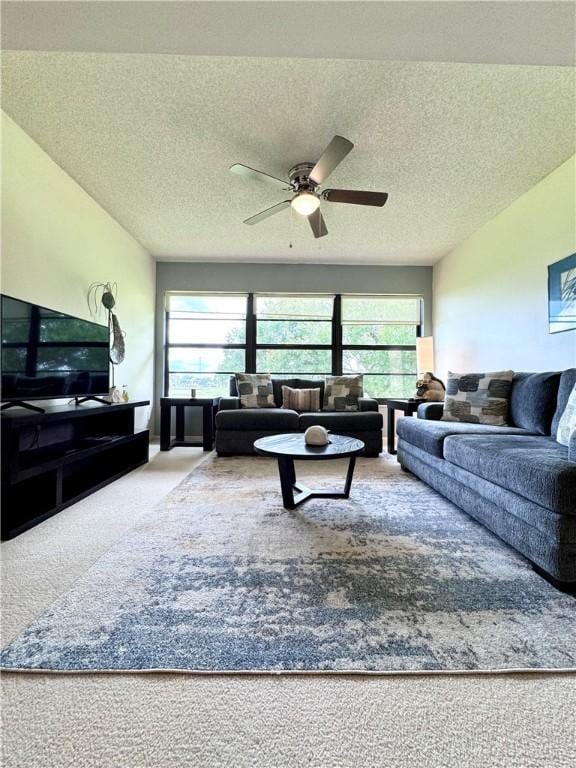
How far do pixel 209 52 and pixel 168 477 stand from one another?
9.12ft

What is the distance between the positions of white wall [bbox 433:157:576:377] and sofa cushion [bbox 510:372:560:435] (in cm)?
34

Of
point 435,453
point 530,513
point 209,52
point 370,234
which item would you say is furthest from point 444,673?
point 370,234

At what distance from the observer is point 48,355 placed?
2.35 m

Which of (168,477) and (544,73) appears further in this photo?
(168,477)

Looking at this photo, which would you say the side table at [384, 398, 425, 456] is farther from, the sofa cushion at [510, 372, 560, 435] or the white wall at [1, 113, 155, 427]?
the white wall at [1, 113, 155, 427]

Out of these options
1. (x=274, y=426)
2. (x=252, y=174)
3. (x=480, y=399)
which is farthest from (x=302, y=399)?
(x=252, y=174)

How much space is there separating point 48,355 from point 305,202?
217 cm

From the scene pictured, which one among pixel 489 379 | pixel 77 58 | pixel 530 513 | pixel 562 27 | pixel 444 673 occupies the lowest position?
pixel 444 673

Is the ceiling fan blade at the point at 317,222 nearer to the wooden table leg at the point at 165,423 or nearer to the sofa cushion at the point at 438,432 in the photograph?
the sofa cushion at the point at 438,432

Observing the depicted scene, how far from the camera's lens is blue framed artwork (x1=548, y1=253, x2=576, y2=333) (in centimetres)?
255

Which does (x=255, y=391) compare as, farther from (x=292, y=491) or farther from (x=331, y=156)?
(x=331, y=156)

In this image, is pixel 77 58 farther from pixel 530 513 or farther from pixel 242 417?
pixel 530 513

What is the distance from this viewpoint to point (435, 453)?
7.79 feet

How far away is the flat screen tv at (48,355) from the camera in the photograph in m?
2.03
